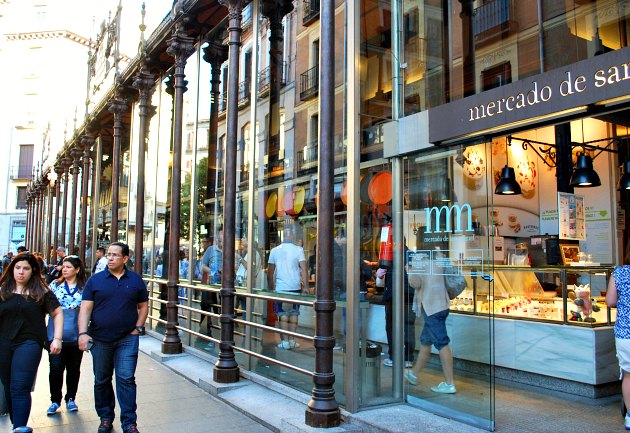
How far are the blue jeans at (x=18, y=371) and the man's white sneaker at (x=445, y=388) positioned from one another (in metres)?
3.92

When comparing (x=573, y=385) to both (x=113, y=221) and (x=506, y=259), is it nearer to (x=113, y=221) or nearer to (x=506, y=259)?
(x=506, y=259)

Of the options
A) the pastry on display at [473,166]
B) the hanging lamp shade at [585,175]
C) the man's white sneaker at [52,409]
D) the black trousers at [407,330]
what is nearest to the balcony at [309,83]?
the pastry on display at [473,166]

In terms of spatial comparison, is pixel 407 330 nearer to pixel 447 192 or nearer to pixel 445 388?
pixel 445 388

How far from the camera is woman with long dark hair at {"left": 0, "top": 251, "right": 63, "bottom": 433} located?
5.17 metres

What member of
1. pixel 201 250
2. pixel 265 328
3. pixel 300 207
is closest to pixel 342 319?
pixel 265 328

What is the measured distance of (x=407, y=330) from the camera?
20.3 feet

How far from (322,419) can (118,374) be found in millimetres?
2018

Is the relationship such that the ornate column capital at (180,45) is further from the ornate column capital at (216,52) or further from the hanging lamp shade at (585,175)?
the hanging lamp shade at (585,175)

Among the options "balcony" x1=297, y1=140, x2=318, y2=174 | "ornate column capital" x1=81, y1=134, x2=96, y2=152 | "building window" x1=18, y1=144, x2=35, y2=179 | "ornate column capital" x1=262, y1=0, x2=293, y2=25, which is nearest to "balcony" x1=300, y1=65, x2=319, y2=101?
"balcony" x1=297, y1=140, x2=318, y2=174

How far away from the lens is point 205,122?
1117 cm

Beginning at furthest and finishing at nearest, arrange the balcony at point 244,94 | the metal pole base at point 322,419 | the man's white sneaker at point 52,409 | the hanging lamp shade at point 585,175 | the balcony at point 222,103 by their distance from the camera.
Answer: the balcony at point 222,103 < the balcony at point 244,94 < the hanging lamp shade at point 585,175 < the man's white sneaker at point 52,409 < the metal pole base at point 322,419

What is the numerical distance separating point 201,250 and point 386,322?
213 inches

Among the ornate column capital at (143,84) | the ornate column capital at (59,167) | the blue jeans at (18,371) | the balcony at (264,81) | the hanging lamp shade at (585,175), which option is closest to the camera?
the blue jeans at (18,371)

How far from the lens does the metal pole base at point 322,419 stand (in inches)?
219
